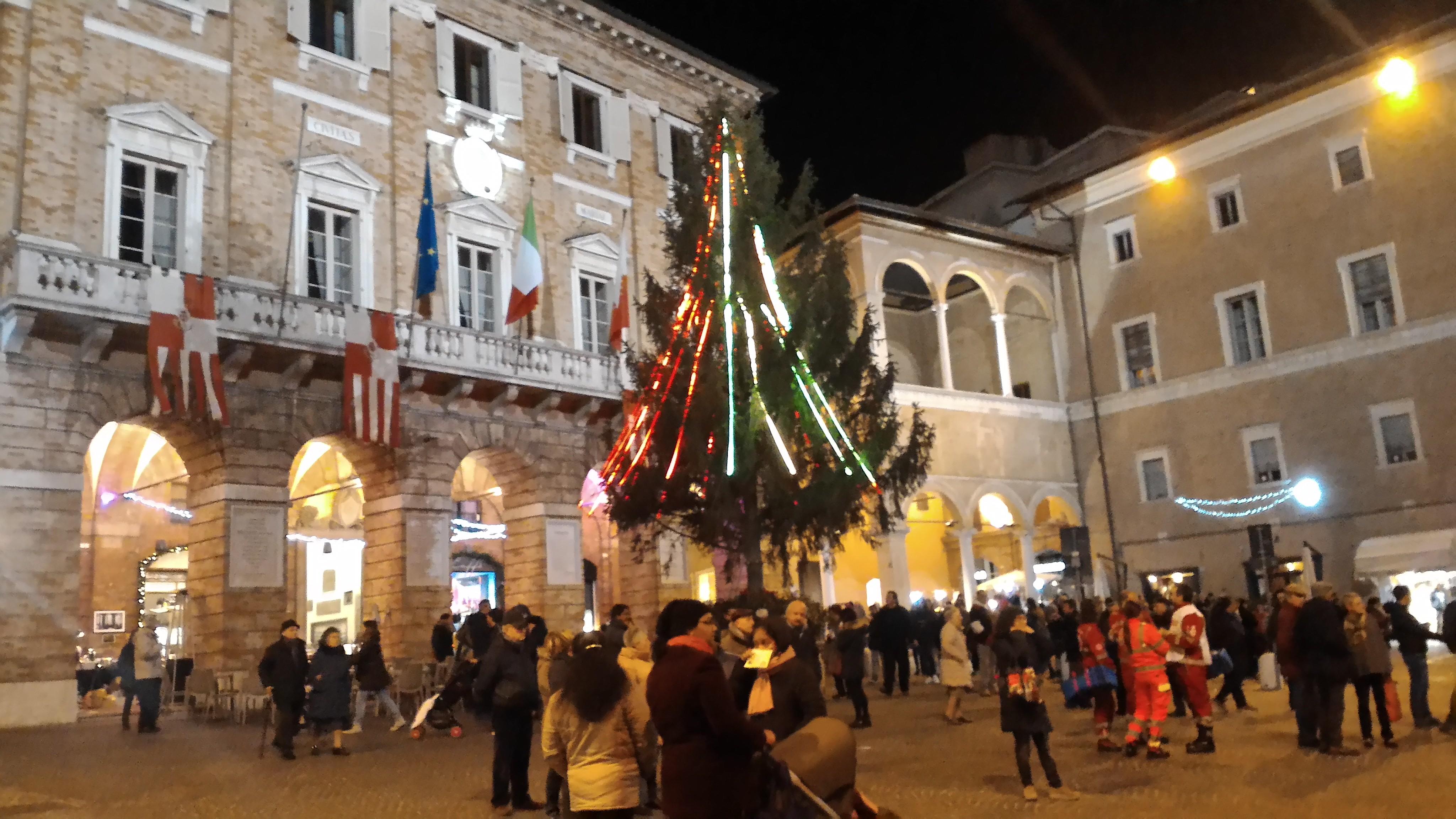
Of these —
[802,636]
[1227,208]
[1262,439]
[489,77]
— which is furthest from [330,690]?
[1227,208]

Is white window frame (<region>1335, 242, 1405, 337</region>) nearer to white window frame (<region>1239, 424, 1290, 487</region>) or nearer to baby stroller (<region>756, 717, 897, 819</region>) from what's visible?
white window frame (<region>1239, 424, 1290, 487</region>)

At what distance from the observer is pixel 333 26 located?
20969 mm

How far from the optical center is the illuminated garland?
27078 mm

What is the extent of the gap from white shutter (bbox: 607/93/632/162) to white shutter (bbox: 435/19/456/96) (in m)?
4.01

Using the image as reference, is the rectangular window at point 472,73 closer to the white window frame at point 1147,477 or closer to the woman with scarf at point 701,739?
the white window frame at point 1147,477

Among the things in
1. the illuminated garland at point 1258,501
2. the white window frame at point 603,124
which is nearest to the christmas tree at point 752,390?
the white window frame at point 603,124

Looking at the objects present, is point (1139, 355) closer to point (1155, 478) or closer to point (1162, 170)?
point (1155, 478)

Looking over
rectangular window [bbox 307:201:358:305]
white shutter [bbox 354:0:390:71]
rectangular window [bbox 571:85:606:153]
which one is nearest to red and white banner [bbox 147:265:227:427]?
rectangular window [bbox 307:201:358:305]

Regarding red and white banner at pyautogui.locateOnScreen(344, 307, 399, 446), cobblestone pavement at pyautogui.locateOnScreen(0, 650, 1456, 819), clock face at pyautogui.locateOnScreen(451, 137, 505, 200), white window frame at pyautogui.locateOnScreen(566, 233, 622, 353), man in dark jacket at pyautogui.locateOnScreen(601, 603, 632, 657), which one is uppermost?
clock face at pyautogui.locateOnScreen(451, 137, 505, 200)

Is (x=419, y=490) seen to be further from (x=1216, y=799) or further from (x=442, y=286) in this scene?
(x=1216, y=799)

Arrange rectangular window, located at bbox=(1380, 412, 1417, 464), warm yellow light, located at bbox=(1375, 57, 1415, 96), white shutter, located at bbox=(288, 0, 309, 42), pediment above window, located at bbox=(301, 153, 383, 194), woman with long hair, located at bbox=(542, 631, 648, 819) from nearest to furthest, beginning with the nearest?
woman with long hair, located at bbox=(542, 631, 648, 819)
pediment above window, located at bbox=(301, 153, 383, 194)
white shutter, located at bbox=(288, 0, 309, 42)
rectangular window, located at bbox=(1380, 412, 1417, 464)
warm yellow light, located at bbox=(1375, 57, 1415, 96)

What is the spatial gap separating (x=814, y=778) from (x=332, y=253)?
56.4 ft

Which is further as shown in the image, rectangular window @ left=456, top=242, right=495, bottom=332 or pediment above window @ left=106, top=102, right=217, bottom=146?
rectangular window @ left=456, top=242, right=495, bottom=332

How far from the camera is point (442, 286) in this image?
70.4 ft
